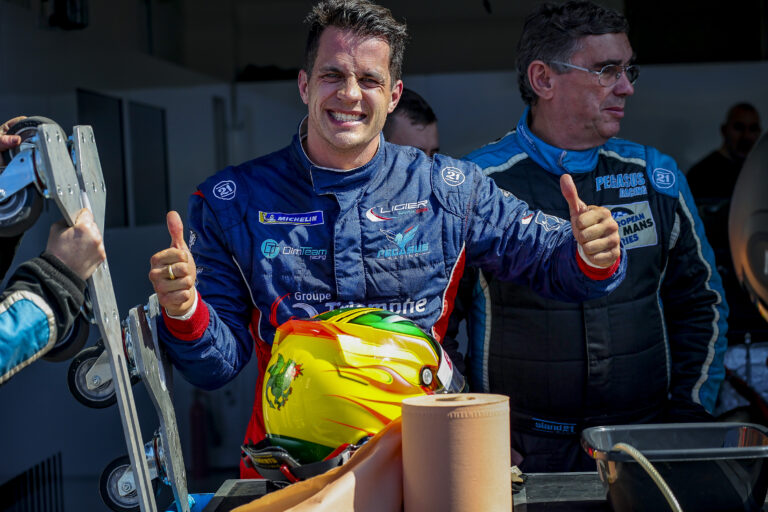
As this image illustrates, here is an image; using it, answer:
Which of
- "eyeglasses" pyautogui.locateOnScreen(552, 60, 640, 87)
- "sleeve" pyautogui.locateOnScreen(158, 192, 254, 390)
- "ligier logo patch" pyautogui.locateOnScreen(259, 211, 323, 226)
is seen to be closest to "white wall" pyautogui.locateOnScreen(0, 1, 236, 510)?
"sleeve" pyautogui.locateOnScreen(158, 192, 254, 390)

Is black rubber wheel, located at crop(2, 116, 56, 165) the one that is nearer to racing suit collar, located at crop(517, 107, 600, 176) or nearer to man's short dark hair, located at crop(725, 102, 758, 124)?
racing suit collar, located at crop(517, 107, 600, 176)

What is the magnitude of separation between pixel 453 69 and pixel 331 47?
2752mm

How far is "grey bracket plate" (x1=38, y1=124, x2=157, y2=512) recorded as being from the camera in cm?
119

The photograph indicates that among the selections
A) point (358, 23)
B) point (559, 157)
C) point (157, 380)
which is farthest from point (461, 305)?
point (157, 380)

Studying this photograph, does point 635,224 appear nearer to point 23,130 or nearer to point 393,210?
point 393,210

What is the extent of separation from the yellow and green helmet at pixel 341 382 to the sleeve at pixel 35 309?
359 mm

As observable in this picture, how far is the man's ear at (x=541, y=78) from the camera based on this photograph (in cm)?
220

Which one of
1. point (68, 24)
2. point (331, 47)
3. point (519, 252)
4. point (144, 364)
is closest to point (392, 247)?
point (519, 252)

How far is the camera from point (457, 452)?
1.16m

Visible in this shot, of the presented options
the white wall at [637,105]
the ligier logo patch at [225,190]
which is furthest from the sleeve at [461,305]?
the white wall at [637,105]

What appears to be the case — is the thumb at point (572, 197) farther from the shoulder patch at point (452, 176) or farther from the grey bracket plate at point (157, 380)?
the grey bracket plate at point (157, 380)

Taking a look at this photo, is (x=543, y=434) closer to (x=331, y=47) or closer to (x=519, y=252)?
(x=519, y=252)

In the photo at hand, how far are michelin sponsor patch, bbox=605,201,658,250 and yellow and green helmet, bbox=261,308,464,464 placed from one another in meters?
0.81

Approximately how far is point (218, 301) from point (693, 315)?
117cm
